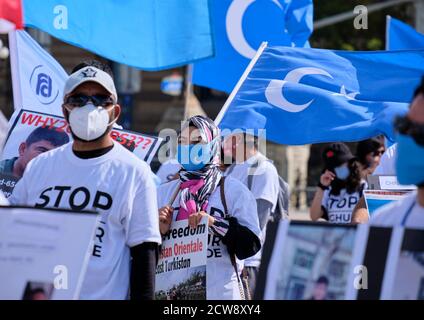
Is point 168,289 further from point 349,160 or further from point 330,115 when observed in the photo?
point 349,160

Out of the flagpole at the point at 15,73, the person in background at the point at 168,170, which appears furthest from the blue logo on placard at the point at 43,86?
the person in background at the point at 168,170

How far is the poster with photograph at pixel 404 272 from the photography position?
3703mm

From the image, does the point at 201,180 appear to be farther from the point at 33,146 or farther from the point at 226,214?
the point at 33,146

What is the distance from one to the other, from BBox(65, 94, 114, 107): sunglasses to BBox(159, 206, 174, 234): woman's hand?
1160 mm

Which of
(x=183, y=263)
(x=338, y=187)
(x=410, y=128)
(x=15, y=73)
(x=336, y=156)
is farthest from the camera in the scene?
(x=336, y=156)

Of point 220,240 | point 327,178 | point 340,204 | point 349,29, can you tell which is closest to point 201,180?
point 220,240

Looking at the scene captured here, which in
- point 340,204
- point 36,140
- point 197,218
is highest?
point 340,204

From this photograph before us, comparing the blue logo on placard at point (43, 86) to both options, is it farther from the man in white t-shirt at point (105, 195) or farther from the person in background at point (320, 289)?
the person in background at point (320, 289)

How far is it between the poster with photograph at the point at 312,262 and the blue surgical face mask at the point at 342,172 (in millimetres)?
5499

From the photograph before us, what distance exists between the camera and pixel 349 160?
31.0ft

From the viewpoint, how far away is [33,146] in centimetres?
659

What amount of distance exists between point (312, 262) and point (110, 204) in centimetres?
116
